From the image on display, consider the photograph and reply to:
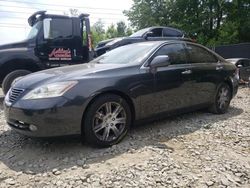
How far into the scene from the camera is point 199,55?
6.01 metres

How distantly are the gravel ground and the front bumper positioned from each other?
196 millimetres

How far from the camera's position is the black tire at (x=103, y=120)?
4.13 metres

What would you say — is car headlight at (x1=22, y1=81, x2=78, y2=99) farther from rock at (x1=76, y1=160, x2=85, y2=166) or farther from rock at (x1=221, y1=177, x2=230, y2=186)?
rock at (x1=221, y1=177, x2=230, y2=186)

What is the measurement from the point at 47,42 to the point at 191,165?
5972 mm

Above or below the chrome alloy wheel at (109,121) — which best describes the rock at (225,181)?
below

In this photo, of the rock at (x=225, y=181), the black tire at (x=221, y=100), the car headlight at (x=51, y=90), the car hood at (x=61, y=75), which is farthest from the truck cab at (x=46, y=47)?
the rock at (x=225, y=181)

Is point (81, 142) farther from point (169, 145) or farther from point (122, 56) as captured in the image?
point (122, 56)

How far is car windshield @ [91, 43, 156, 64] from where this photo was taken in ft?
16.4

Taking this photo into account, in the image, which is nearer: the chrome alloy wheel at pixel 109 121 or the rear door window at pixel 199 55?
the chrome alloy wheel at pixel 109 121

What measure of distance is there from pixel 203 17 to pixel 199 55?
27.9 metres

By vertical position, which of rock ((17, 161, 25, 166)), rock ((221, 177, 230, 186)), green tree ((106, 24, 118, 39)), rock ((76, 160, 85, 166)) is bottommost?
rock ((221, 177, 230, 186))

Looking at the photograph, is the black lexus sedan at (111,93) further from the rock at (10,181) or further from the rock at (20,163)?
the rock at (10,181)

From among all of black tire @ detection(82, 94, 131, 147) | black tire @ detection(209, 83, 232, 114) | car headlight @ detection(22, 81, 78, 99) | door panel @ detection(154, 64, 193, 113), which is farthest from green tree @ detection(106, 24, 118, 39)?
car headlight @ detection(22, 81, 78, 99)

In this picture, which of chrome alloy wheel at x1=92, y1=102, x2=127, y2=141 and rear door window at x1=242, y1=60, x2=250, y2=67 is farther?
rear door window at x1=242, y1=60, x2=250, y2=67
